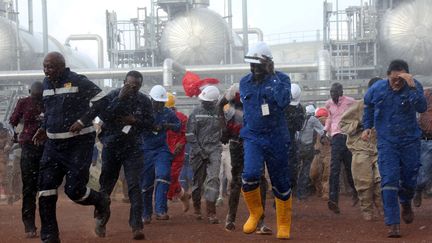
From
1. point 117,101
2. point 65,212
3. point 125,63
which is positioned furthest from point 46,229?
point 125,63

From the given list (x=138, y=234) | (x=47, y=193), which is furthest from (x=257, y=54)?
(x=47, y=193)

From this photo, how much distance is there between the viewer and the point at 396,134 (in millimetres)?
8477

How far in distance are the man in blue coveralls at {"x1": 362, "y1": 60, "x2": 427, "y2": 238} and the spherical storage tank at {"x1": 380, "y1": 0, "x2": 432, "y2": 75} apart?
63.2 ft

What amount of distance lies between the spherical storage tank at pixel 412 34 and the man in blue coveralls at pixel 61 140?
21.1m

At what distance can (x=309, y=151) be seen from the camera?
1485 centimetres

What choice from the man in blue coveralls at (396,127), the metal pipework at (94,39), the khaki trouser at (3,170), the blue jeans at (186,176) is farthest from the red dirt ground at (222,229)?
the metal pipework at (94,39)

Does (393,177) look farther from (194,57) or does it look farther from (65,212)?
(194,57)

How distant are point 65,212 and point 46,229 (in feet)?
17.4

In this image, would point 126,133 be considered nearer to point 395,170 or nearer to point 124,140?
point 124,140

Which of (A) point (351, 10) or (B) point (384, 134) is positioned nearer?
(B) point (384, 134)

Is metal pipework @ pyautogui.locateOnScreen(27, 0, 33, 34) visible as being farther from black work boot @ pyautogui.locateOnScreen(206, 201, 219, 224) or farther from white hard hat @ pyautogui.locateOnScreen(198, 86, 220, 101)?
black work boot @ pyautogui.locateOnScreen(206, 201, 219, 224)

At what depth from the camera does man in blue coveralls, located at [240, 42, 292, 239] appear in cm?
774

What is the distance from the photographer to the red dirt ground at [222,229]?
833cm

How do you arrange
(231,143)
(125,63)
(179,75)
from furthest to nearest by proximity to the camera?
1. (125,63)
2. (179,75)
3. (231,143)
